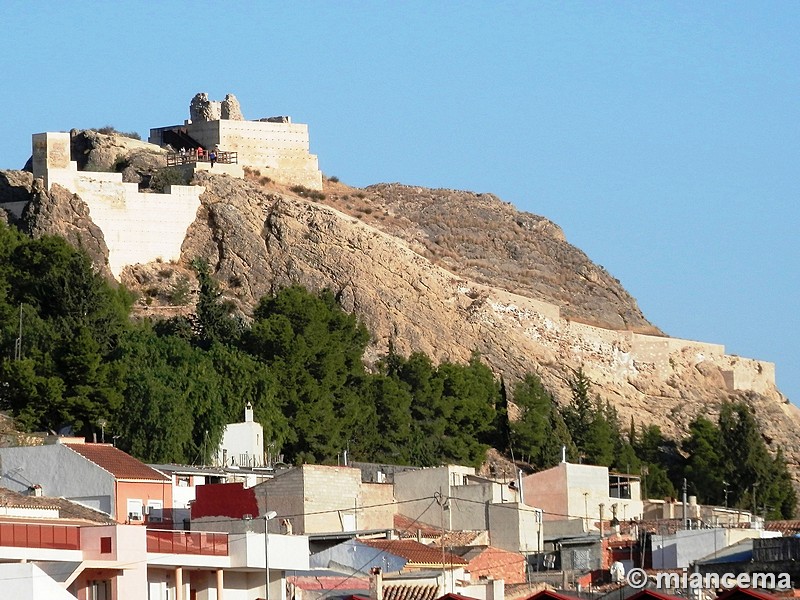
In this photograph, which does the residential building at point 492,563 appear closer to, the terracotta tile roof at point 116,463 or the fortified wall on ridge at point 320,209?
the terracotta tile roof at point 116,463

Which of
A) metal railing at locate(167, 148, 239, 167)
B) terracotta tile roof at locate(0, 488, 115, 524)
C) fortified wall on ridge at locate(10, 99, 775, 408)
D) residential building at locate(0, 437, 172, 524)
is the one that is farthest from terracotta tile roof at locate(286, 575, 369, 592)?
metal railing at locate(167, 148, 239, 167)

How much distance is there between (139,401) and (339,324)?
53.2ft

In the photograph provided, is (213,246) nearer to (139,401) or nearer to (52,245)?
(52,245)

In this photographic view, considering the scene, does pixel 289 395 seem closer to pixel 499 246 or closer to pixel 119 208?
pixel 119 208

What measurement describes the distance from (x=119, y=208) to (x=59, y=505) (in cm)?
4321

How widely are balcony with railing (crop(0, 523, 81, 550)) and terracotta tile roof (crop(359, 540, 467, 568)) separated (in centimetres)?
1052

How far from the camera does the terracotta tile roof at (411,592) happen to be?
37.9 metres

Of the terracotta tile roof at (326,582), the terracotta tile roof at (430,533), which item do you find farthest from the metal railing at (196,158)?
the terracotta tile roof at (326,582)

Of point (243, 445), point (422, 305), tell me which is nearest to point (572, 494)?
point (243, 445)

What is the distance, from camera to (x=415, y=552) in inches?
1821

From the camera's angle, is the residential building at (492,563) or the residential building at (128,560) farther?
the residential building at (492,563)

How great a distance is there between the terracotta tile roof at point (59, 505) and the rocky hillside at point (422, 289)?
37.5m

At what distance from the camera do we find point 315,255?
9244 centimetres

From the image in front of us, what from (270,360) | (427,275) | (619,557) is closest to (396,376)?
(270,360)
